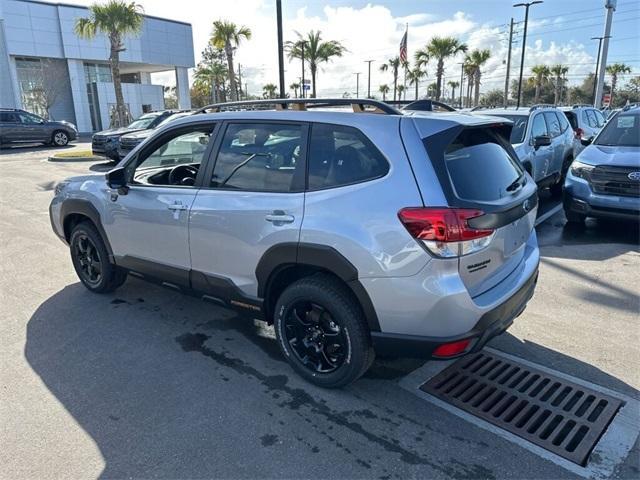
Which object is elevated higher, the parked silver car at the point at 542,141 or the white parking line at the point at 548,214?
the parked silver car at the point at 542,141

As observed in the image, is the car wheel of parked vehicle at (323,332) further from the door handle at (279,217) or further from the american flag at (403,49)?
the american flag at (403,49)

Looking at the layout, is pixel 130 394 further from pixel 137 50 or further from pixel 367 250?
pixel 137 50

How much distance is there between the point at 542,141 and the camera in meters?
7.77

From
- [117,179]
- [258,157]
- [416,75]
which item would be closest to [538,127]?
[258,157]

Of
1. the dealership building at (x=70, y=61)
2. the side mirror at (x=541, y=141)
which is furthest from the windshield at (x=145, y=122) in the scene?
the dealership building at (x=70, y=61)

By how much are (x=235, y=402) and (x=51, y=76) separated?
38.2 metres

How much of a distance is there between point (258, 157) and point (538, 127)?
22.7ft

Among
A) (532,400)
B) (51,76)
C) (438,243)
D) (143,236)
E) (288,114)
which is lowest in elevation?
(532,400)

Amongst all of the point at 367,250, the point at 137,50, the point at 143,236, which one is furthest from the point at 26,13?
the point at 367,250

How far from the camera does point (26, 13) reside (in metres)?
32.3

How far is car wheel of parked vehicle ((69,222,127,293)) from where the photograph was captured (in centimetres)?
455

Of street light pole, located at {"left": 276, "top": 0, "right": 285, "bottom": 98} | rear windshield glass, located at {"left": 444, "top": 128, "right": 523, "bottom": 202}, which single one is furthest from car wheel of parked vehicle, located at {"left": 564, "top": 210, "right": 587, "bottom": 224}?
street light pole, located at {"left": 276, "top": 0, "right": 285, "bottom": 98}

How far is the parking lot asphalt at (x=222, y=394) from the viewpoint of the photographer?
2.47 m

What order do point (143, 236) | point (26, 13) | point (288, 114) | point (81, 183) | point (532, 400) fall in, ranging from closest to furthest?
point (532, 400)
point (288, 114)
point (143, 236)
point (81, 183)
point (26, 13)
